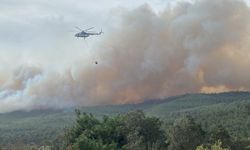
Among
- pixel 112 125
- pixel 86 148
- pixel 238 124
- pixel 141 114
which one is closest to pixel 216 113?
pixel 238 124

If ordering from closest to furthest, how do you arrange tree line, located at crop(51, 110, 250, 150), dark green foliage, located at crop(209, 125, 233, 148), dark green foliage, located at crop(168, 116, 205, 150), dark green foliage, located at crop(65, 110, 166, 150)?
dark green foliage, located at crop(65, 110, 166, 150)
tree line, located at crop(51, 110, 250, 150)
dark green foliage, located at crop(209, 125, 233, 148)
dark green foliage, located at crop(168, 116, 205, 150)

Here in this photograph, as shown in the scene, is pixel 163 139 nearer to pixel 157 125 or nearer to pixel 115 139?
pixel 157 125

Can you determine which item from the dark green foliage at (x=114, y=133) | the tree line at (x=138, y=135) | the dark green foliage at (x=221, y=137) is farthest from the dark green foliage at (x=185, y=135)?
the dark green foliage at (x=114, y=133)

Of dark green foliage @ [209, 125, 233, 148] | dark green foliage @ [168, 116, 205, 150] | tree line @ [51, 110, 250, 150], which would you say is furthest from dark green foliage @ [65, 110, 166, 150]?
dark green foliage @ [209, 125, 233, 148]

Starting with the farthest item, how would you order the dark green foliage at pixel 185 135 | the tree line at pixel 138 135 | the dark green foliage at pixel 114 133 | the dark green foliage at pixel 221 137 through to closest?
the dark green foliage at pixel 185 135, the dark green foliage at pixel 221 137, the tree line at pixel 138 135, the dark green foliage at pixel 114 133

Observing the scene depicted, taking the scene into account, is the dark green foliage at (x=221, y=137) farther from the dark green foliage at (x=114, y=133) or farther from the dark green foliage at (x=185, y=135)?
the dark green foliage at (x=114, y=133)

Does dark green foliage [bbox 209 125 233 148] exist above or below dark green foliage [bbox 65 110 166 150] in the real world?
below

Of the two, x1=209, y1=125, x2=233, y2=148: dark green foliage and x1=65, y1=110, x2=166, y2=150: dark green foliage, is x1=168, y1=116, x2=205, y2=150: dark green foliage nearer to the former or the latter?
x1=209, y1=125, x2=233, y2=148: dark green foliage

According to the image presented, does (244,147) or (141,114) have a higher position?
(141,114)

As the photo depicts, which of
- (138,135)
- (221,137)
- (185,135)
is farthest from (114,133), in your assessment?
(138,135)

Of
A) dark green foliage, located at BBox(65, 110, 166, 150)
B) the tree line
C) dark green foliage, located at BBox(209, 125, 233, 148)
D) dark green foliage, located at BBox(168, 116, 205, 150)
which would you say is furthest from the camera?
dark green foliage, located at BBox(168, 116, 205, 150)

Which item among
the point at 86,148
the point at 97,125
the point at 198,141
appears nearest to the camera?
the point at 86,148

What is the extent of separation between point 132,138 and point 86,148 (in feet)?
95.7

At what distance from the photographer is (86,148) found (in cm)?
6116
